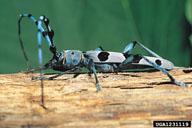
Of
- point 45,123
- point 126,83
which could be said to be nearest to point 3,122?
point 45,123

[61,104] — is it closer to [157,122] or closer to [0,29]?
[157,122]

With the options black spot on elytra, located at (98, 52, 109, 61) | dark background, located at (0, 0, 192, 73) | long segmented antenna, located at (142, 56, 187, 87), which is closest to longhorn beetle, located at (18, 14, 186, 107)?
black spot on elytra, located at (98, 52, 109, 61)

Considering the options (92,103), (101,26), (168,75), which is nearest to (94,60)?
(168,75)

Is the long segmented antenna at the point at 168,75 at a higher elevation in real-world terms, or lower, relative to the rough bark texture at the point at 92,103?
higher

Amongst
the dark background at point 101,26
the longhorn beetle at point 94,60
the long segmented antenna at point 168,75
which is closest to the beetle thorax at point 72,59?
the longhorn beetle at point 94,60

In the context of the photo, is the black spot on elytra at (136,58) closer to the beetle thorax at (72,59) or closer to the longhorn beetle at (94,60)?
the longhorn beetle at (94,60)

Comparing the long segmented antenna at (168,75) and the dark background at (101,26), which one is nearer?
the long segmented antenna at (168,75)

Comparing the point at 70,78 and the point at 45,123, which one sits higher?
the point at 70,78

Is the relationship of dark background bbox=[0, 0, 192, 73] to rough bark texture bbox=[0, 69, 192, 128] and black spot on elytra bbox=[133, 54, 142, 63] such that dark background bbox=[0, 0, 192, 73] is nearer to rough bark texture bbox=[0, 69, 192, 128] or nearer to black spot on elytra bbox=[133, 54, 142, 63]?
black spot on elytra bbox=[133, 54, 142, 63]
